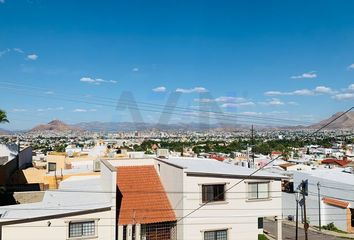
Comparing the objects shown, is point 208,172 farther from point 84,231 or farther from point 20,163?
point 20,163

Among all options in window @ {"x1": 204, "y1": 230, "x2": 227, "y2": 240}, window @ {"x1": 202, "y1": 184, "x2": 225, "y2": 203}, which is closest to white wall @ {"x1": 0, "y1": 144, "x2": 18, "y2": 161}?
window @ {"x1": 202, "y1": 184, "x2": 225, "y2": 203}

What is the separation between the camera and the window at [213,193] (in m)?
14.2

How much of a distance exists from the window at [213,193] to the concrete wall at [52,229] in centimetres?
397

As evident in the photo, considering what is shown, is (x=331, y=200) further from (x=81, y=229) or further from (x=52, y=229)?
(x=52, y=229)

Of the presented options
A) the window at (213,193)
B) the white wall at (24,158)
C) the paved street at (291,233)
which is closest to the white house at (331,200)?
the paved street at (291,233)

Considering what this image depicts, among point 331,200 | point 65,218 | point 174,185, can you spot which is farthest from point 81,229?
point 331,200

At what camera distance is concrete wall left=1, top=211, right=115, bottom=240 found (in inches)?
455

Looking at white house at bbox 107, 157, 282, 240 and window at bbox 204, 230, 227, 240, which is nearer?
white house at bbox 107, 157, 282, 240

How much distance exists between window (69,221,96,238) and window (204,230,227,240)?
465 cm

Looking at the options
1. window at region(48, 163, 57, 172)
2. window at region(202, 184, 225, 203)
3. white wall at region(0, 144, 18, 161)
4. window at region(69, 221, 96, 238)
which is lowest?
window at region(69, 221, 96, 238)

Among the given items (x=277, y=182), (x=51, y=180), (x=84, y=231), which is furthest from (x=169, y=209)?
(x=51, y=180)

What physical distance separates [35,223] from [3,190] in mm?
5879

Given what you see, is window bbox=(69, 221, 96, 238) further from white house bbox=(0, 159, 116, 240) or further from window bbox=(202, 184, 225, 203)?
window bbox=(202, 184, 225, 203)

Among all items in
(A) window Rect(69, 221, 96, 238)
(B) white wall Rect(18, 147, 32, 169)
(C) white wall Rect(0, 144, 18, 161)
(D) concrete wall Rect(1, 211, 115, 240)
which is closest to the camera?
(D) concrete wall Rect(1, 211, 115, 240)
